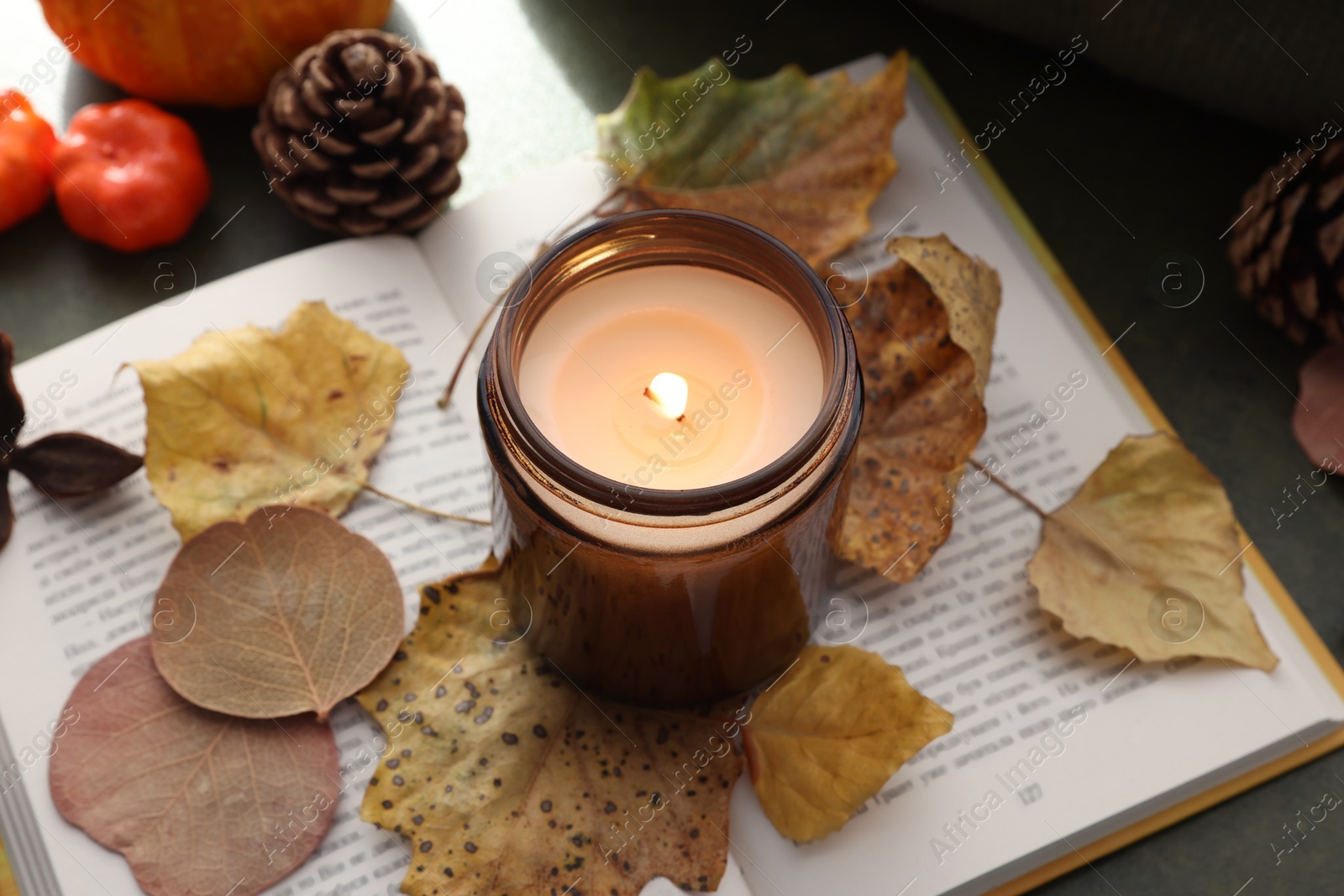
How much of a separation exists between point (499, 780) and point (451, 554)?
15 centimetres

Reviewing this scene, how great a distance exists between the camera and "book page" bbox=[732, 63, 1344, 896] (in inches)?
25.3

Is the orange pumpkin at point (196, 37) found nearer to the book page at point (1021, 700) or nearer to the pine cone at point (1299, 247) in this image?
the book page at point (1021, 700)

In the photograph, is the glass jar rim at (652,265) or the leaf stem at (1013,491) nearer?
the glass jar rim at (652,265)

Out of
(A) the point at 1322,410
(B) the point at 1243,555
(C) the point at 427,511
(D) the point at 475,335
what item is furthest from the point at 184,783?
(A) the point at 1322,410

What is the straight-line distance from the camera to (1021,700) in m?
0.69

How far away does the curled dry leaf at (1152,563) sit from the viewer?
69cm

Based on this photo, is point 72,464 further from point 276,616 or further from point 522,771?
point 522,771

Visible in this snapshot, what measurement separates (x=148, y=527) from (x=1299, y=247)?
75 cm

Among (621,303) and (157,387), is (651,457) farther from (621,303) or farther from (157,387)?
(157,387)

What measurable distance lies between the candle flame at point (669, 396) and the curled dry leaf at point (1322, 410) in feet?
1.59

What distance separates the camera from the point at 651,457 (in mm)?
542

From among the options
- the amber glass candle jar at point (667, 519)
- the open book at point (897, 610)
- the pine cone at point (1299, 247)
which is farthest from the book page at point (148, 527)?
the pine cone at point (1299, 247)

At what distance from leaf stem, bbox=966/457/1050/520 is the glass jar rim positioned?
224mm

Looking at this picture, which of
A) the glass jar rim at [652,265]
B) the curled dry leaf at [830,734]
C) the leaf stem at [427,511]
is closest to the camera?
the glass jar rim at [652,265]
